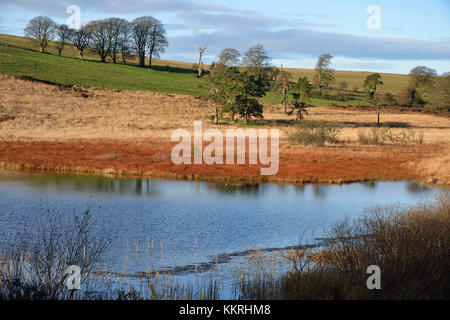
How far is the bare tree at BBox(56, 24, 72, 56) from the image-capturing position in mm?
117037

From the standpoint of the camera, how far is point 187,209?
25000 mm

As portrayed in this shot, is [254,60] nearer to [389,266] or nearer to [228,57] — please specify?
[228,57]

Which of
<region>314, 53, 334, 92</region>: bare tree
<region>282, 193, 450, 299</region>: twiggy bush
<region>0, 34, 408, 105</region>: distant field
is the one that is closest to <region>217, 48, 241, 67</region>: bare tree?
<region>0, 34, 408, 105</region>: distant field

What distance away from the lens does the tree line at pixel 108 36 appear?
116 m

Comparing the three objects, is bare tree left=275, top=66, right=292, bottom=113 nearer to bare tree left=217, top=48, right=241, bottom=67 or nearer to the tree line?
bare tree left=217, top=48, right=241, bottom=67

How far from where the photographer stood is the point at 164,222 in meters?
21.7

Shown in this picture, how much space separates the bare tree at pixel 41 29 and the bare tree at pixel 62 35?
4.23ft

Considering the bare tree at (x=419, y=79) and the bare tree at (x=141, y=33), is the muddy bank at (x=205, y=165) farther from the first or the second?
the bare tree at (x=141, y=33)

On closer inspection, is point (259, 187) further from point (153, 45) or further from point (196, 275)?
point (153, 45)

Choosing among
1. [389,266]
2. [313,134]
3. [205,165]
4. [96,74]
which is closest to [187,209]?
[389,266]

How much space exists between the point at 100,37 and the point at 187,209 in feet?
334

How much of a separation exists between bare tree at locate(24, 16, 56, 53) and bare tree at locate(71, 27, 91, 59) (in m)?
4.86
